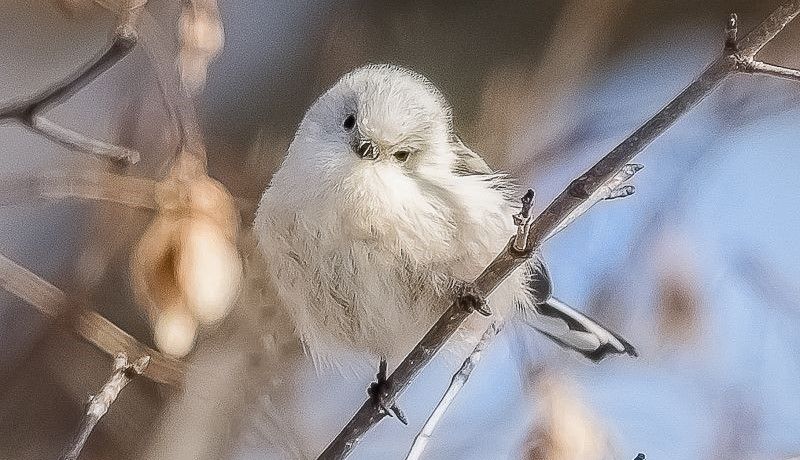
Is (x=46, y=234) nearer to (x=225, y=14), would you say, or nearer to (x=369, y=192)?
(x=225, y=14)

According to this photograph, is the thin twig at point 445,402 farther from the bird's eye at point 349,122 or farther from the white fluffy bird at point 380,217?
the bird's eye at point 349,122

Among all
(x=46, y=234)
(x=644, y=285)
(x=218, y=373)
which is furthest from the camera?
(x=644, y=285)

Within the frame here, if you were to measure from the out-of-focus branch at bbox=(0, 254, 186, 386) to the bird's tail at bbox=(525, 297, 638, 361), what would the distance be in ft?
1.62

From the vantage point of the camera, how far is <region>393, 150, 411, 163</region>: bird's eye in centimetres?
113

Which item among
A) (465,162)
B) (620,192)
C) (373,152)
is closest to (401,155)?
(373,152)

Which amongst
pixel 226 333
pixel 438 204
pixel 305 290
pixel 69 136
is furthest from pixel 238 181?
pixel 69 136

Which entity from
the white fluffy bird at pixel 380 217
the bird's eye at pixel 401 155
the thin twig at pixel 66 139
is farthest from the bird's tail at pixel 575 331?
the thin twig at pixel 66 139

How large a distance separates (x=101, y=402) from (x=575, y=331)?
778mm

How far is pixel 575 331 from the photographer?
141cm

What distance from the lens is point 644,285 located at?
176cm

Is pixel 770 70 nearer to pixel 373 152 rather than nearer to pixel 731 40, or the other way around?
pixel 731 40

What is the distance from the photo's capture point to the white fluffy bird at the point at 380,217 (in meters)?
1.12

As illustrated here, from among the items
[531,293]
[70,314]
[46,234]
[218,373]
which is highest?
[531,293]

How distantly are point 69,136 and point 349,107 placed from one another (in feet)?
1.43
